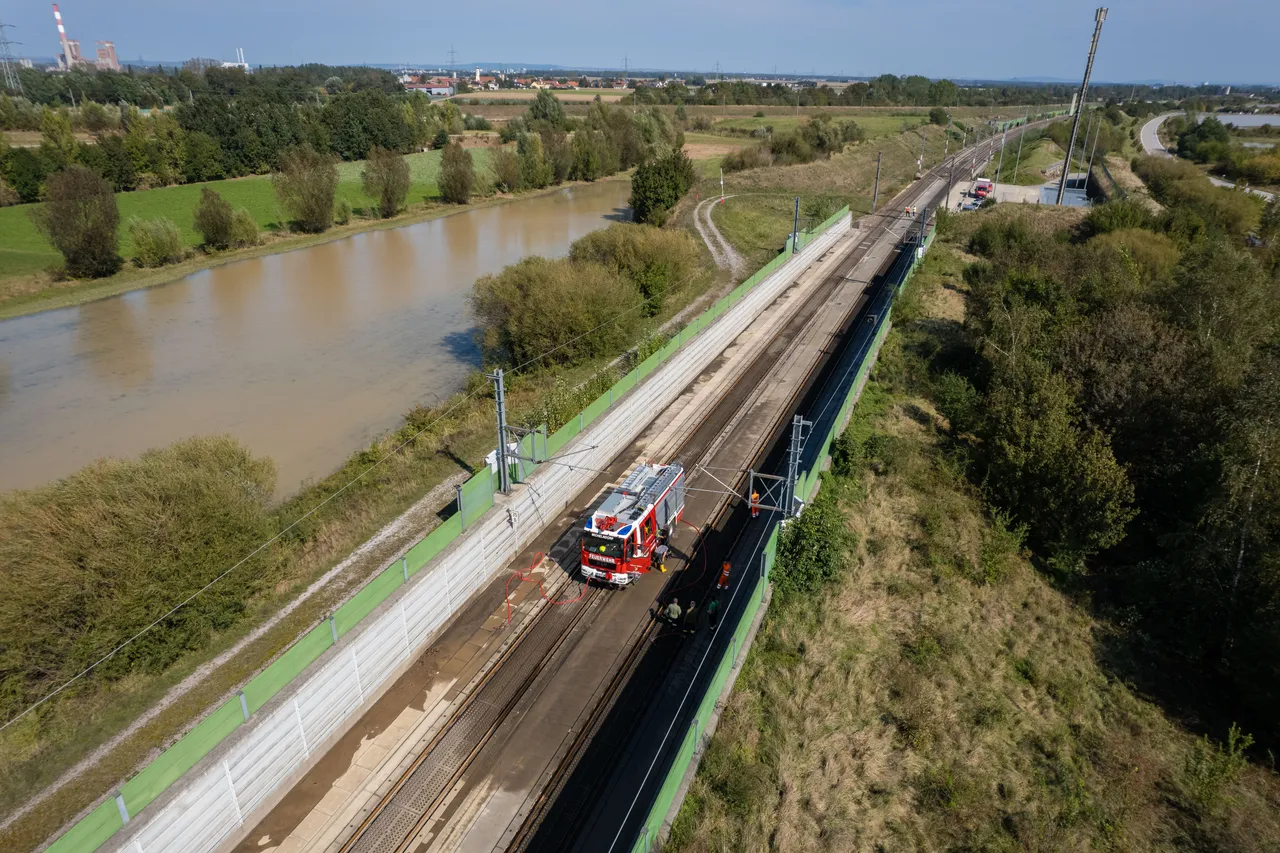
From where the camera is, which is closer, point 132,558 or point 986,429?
point 132,558

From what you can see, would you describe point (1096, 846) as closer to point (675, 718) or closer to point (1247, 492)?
point (675, 718)

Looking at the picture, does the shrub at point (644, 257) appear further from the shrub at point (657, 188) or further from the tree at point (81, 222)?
the tree at point (81, 222)

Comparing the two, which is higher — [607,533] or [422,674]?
[607,533]

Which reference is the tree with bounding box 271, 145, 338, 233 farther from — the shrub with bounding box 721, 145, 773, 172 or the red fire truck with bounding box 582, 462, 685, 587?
the red fire truck with bounding box 582, 462, 685, 587

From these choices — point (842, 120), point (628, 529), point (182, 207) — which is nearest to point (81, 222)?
point (182, 207)

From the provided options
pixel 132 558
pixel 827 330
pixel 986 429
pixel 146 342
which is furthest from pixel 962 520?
pixel 146 342

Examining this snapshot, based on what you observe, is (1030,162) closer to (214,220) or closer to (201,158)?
(214,220)

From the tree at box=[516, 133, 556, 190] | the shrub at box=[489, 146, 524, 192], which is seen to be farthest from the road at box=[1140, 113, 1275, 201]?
the shrub at box=[489, 146, 524, 192]
